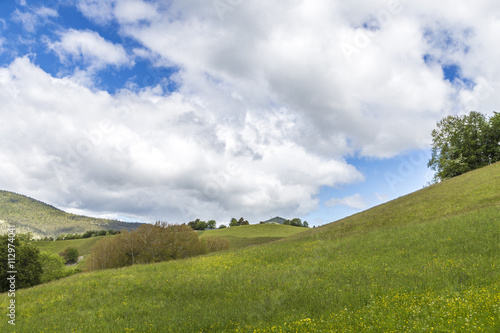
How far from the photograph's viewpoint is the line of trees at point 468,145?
60.5 metres

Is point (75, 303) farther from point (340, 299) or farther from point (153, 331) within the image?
point (340, 299)

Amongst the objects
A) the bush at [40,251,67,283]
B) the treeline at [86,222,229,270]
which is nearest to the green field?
the bush at [40,251,67,283]

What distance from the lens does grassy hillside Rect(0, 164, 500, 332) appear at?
9516 millimetres

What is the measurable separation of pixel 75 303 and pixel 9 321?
113 inches

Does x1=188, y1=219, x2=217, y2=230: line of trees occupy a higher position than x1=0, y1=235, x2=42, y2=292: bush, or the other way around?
x1=188, y1=219, x2=217, y2=230: line of trees

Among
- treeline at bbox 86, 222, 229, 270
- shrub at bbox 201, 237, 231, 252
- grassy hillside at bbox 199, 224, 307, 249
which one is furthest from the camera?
grassy hillside at bbox 199, 224, 307, 249

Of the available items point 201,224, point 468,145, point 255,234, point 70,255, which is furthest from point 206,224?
point 468,145

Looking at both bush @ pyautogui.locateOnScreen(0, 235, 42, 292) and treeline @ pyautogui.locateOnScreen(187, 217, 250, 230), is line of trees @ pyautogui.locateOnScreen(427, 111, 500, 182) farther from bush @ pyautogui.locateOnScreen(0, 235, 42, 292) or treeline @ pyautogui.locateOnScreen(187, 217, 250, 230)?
treeline @ pyautogui.locateOnScreen(187, 217, 250, 230)

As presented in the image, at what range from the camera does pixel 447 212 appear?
3000cm

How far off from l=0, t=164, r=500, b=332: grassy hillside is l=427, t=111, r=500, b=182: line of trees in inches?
1784

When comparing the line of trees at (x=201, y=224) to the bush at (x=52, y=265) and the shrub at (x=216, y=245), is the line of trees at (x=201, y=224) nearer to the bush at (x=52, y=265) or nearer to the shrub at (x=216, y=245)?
the shrub at (x=216, y=245)

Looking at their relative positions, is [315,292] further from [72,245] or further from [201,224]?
[72,245]

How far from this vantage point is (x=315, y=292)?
44.9 feet

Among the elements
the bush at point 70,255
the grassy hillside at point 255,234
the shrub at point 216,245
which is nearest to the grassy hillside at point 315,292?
the shrub at point 216,245
